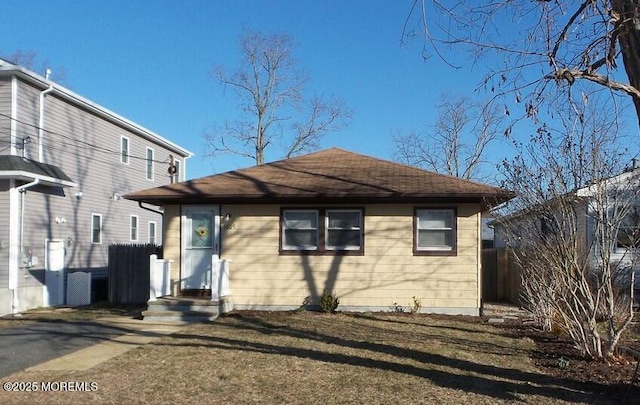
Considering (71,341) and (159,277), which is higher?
(159,277)

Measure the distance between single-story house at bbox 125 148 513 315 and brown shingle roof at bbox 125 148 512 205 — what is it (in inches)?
1.1

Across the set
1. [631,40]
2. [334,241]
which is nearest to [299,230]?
[334,241]

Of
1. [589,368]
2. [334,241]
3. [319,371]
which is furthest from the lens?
[334,241]

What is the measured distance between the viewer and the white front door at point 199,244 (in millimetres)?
14445

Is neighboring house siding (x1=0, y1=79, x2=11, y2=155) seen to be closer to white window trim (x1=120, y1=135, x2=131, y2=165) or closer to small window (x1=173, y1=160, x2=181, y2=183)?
white window trim (x1=120, y1=135, x2=131, y2=165)

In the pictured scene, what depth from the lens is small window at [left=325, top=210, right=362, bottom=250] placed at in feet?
46.4

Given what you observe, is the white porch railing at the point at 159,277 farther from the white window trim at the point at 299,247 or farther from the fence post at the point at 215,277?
the white window trim at the point at 299,247

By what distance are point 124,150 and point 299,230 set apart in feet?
31.8

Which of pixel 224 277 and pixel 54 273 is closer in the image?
pixel 224 277

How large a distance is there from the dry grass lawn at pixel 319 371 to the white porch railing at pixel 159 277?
2.41 metres

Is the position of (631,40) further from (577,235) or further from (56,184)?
(56,184)

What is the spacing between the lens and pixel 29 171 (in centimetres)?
1491

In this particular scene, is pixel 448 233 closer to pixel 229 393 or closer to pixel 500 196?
pixel 500 196

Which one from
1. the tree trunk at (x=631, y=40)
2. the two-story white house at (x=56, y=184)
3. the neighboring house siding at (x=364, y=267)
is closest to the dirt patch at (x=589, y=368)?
the tree trunk at (x=631, y=40)
